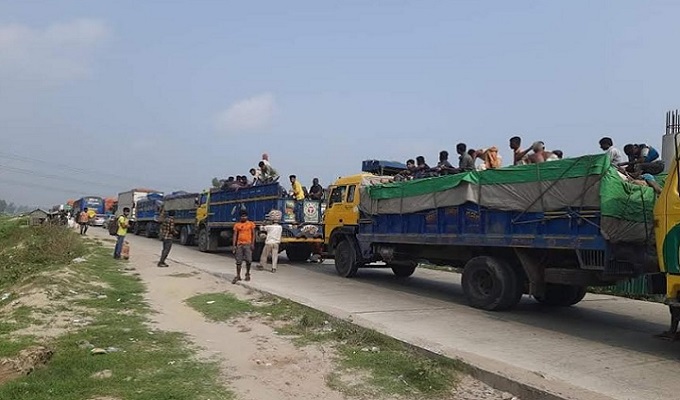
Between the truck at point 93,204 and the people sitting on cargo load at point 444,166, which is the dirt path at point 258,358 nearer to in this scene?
the people sitting on cargo load at point 444,166

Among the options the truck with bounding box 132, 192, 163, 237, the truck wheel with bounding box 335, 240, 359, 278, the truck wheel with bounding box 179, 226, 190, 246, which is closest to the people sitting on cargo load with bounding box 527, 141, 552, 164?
the truck wheel with bounding box 335, 240, 359, 278

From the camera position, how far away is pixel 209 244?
2097cm

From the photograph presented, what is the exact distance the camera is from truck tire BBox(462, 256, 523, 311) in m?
8.87

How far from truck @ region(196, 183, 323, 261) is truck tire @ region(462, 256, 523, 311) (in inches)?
302

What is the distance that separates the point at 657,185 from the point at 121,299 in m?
8.45

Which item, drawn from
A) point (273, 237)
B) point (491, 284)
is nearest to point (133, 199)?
point (273, 237)

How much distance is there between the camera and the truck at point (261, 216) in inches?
650

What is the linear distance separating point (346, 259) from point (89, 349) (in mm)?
8235

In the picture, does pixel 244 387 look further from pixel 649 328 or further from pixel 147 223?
pixel 147 223

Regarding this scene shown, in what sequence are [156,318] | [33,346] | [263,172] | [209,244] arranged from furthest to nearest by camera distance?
[209,244] → [263,172] → [156,318] → [33,346]

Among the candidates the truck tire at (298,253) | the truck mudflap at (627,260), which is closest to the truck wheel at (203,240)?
the truck tire at (298,253)

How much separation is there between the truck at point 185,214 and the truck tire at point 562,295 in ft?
53.3

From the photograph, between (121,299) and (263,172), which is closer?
(121,299)

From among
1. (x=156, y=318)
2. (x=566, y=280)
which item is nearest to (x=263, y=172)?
(x=156, y=318)
